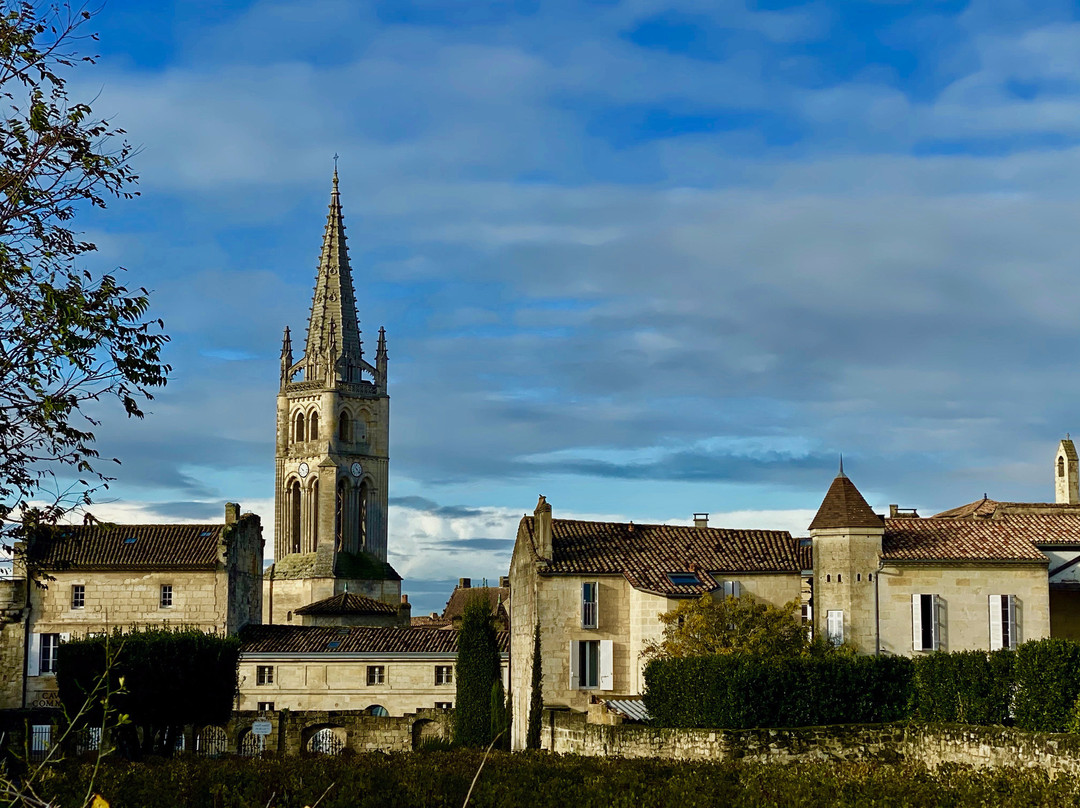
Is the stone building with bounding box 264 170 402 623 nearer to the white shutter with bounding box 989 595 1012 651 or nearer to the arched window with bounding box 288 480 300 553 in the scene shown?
the arched window with bounding box 288 480 300 553

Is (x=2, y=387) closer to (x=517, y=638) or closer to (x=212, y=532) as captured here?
(x=517, y=638)

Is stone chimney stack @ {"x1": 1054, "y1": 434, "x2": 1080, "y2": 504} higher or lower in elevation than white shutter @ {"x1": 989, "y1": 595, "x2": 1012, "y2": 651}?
higher

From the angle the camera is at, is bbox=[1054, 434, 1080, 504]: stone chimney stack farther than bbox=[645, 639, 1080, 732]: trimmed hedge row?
Yes

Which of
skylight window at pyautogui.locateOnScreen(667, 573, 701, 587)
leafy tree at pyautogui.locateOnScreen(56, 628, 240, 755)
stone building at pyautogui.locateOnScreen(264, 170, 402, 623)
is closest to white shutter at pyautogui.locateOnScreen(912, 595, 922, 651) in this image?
skylight window at pyautogui.locateOnScreen(667, 573, 701, 587)

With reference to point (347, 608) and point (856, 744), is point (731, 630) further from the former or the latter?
point (347, 608)

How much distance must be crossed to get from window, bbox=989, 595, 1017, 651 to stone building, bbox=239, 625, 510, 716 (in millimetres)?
21144

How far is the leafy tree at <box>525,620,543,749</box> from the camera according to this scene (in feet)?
153

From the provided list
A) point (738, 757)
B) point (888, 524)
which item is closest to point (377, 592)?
point (888, 524)

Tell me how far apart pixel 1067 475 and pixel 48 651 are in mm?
48499

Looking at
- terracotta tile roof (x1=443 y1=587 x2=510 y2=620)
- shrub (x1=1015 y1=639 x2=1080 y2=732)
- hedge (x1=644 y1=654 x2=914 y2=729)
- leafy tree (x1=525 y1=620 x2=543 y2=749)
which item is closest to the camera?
shrub (x1=1015 y1=639 x2=1080 y2=732)

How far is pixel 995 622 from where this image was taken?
46000 mm

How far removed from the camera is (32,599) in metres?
60.0

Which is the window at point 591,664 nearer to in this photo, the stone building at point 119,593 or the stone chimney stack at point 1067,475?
the stone building at point 119,593

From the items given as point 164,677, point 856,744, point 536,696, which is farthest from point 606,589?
point 856,744
